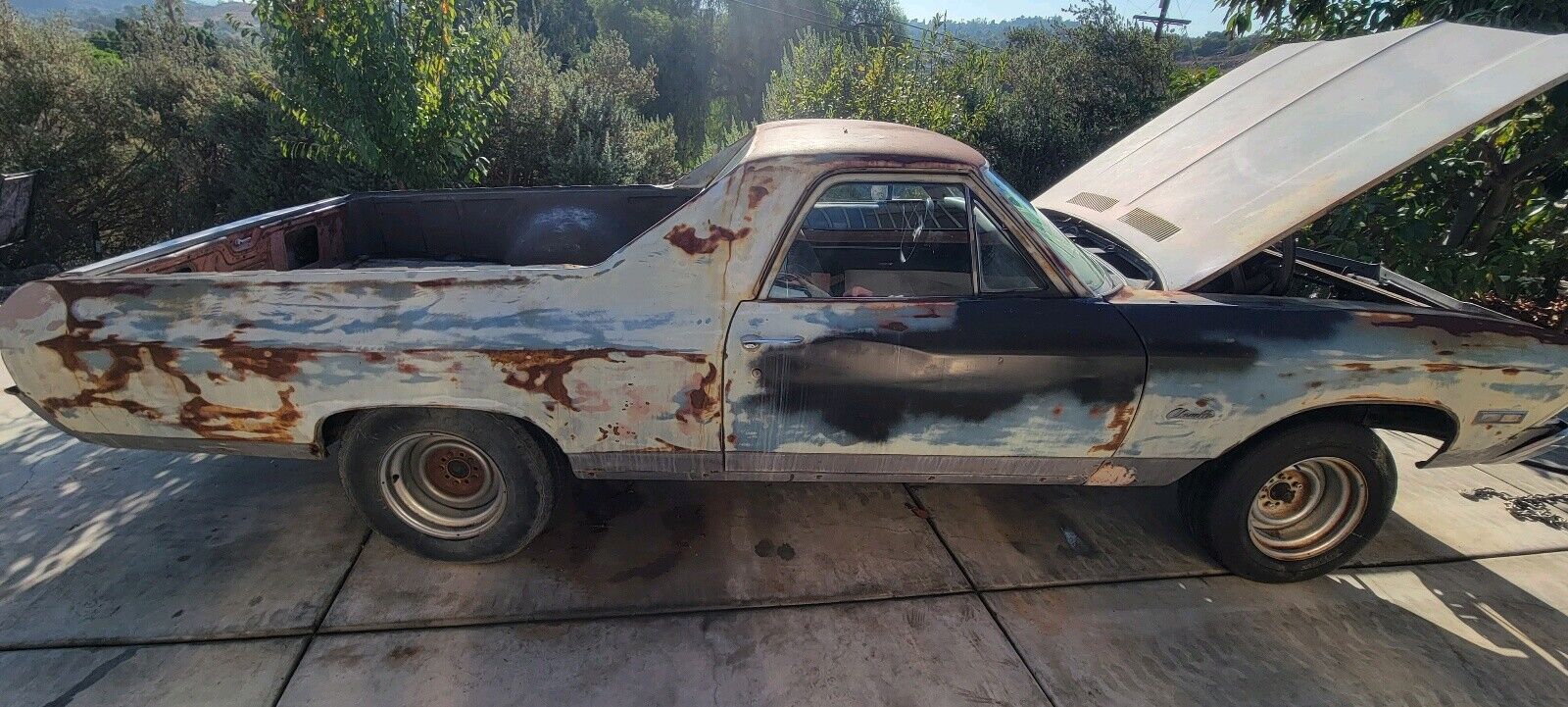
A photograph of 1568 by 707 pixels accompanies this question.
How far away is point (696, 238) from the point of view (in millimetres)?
2537

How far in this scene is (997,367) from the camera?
2584mm

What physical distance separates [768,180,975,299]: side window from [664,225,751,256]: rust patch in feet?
0.78

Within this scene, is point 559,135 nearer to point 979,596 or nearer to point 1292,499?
point 979,596

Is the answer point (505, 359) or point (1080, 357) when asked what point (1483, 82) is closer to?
point (1080, 357)

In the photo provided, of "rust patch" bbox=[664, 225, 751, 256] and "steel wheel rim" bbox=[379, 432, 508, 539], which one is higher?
"rust patch" bbox=[664, 225, 751, 256]

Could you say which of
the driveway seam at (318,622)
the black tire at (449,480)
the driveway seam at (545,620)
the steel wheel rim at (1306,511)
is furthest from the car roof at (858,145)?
the driveway seam at (318,622)

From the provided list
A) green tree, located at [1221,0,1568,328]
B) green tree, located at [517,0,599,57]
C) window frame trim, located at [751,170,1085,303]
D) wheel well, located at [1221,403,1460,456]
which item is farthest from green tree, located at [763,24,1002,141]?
green tree, located at [517,0,599,57]

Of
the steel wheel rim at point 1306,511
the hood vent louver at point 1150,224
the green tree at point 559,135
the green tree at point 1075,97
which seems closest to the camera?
the steel wheel rim at point 1306,511

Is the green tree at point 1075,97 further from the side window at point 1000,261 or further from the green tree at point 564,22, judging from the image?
the green tree at point 564,22

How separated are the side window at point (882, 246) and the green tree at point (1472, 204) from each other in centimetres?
358

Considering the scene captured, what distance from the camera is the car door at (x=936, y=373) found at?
256 cm

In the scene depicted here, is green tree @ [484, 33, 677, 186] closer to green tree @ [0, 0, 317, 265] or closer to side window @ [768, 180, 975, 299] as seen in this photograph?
green tree @ [0, 0, 317, 265]

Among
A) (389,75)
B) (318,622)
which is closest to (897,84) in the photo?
(389,75)

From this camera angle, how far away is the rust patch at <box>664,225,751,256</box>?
8.32 feet
